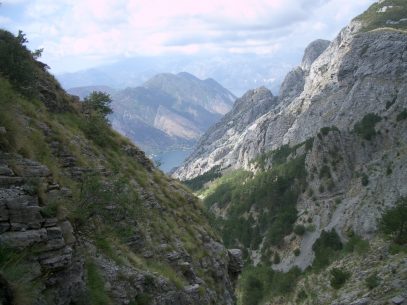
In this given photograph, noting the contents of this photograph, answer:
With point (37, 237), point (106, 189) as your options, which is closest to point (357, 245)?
point (106, 189)

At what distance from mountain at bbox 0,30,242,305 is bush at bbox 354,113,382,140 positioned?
99.8 m

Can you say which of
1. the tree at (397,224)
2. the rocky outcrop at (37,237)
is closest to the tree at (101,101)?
the rocky outcrop at (37,237)

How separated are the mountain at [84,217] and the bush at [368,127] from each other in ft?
327

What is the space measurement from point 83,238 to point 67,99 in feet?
62.1

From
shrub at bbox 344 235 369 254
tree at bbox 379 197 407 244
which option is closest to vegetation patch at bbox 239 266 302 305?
shrub at bbox 344 235 369 254

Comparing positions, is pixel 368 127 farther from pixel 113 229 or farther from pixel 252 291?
pixel 113 229

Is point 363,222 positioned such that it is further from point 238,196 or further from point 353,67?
point 353,67

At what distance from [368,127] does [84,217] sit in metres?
125

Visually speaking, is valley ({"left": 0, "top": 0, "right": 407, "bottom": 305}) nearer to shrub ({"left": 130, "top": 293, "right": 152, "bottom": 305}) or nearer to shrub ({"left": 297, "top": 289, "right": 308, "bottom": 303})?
shrub ({"left": 130, "top": 293, "right": 152, "bottom": 305})

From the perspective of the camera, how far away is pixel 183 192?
38.0m

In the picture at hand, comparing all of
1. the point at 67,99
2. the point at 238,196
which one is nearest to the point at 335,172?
the point at 238,196

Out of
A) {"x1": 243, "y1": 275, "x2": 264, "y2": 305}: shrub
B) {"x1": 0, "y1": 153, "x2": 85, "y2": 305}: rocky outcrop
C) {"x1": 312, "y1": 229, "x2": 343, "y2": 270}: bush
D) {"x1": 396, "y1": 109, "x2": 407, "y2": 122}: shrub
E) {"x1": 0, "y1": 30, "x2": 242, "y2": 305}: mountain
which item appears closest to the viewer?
{"x1": 0, "y1": 153, "x2": 85, "y2": 305}: rocky outcrop

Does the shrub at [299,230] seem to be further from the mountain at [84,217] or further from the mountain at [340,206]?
the mountain at [84,217]

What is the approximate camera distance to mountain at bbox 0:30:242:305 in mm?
13086
